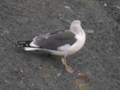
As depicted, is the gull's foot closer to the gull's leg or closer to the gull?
the gull's leg

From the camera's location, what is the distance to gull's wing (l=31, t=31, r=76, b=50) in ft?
16.9

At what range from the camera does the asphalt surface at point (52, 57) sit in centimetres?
509

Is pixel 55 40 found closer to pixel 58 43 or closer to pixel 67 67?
pixel 58 43

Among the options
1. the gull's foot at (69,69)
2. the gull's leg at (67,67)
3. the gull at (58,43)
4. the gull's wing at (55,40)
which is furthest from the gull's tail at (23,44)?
the gull's foot at (69,69)

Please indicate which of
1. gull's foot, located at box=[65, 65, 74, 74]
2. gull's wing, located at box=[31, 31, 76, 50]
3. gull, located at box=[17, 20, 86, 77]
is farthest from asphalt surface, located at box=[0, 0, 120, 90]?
gull's wing, located at box=[31, 31, 76, 50]

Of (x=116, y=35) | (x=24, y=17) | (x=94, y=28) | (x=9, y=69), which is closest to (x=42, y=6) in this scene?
(x=24, y=17)

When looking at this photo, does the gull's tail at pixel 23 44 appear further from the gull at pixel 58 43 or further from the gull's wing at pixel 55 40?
the gull's wing at pixel 55 40

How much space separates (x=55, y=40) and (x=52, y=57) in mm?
577

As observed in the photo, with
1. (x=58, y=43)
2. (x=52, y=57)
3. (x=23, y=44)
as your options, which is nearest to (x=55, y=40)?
(x=58, y=43)

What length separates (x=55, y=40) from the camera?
17.0 feet

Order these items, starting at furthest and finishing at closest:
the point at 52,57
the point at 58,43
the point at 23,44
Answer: the point at 52,57 < the point at 23,44 < the point at 58,43

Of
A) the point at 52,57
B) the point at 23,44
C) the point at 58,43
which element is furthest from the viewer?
Answer: the point at 52,57

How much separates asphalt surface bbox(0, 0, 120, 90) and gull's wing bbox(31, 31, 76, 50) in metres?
0.41

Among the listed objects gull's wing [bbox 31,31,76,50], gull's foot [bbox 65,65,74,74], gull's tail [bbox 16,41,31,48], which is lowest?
gull's foot [bbox 65,65,74,74]
